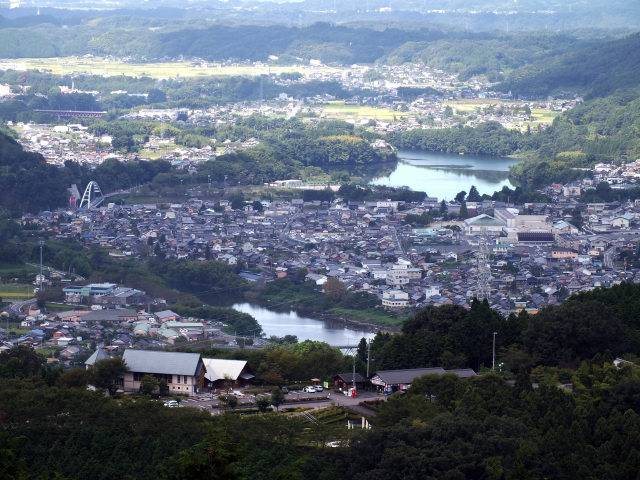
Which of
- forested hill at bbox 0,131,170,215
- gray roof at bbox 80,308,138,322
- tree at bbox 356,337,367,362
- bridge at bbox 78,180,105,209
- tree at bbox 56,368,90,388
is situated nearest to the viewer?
tree at bbox 56,368,90,388

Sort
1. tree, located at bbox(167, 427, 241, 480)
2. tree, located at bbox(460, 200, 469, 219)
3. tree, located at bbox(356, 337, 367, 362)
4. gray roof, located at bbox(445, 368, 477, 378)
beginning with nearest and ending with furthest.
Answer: tree, located at bbox(167, 427, 241, 480), gray roof, located at bbox(445, 368, 477, 378), tree, located at bbox(356, 337, 367, 362), tree, located at bbox(460, 200, 469, 219)

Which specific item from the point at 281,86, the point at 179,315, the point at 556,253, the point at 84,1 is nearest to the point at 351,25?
the point at 281,86

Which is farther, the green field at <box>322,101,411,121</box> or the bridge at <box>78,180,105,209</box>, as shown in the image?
the green field at <box>322,101,411,121</box>

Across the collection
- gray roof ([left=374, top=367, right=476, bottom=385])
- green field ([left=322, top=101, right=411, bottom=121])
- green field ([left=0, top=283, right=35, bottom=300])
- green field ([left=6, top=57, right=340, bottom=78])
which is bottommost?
green field ([left=322, top=101, right=411, bottom=121])

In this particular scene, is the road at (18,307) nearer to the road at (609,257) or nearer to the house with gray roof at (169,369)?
the house with gray roof at (169,369)

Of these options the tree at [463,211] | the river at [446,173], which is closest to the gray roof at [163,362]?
the tree at [463,211]

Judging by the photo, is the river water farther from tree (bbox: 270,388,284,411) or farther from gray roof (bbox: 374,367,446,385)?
tree (bbox: 270,388,284,411)

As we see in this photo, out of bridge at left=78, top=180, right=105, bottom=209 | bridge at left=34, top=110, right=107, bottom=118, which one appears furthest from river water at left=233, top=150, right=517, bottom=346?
bridge at left=34, top=110, right=107, bottom=118

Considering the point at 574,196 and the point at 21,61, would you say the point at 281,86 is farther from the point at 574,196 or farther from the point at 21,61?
the point at 574,196
